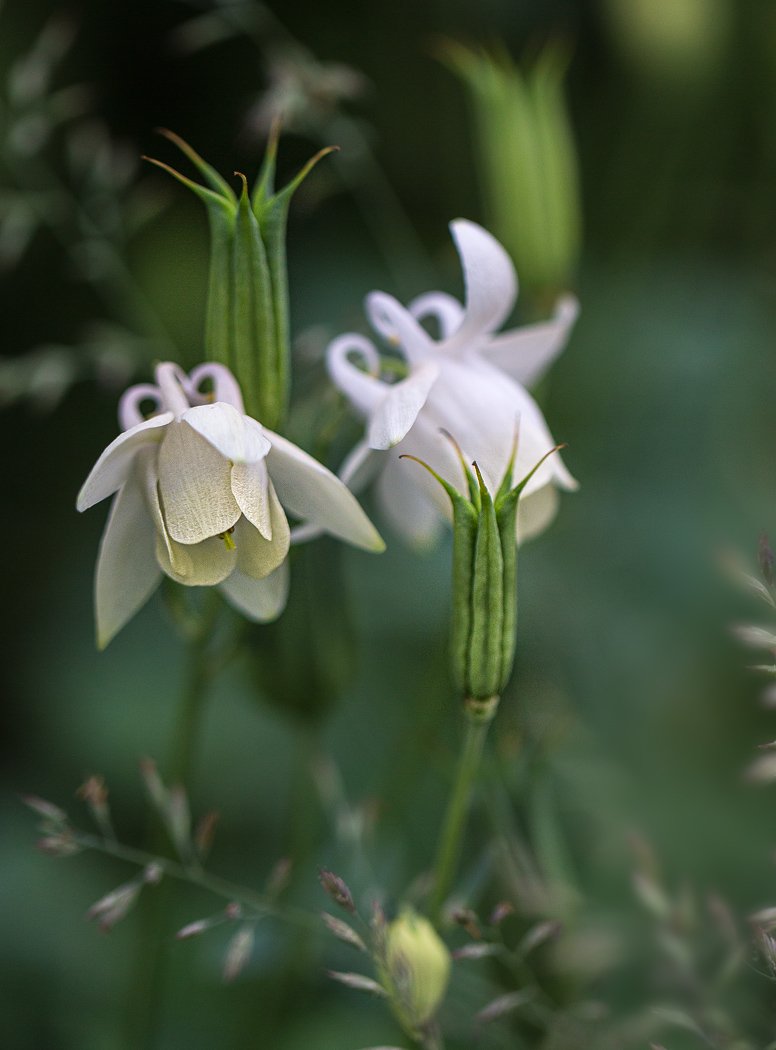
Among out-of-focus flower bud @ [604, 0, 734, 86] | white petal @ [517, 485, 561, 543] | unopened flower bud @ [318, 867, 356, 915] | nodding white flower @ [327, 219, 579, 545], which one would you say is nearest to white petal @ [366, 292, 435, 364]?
nodding white flower @ [327, 219, 579, 545]

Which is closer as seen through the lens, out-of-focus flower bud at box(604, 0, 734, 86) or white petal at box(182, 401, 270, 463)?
white petal at box(182, 401, 270, 463)

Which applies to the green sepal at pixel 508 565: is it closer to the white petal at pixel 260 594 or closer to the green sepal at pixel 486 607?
the green sepal at pixel 486 607


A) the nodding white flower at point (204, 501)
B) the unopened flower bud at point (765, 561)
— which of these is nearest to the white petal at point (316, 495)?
the nodding white flower at point (204, 501)

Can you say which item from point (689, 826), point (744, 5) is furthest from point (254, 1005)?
point (744, 5)

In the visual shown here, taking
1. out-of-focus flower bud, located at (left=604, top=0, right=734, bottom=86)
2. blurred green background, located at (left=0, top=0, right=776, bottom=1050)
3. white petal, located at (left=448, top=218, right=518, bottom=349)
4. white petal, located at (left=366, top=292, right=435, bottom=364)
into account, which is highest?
out-of-focus flower bud, located at (left=604, top=0, right=734, bottom=86)

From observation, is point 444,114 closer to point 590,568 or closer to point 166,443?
point 590,568

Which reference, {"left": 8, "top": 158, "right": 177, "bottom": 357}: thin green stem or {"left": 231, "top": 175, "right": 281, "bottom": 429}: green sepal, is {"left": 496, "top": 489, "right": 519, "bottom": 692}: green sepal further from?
{"left": 8, "top": 158, "right": 177, "bottom": 357}: thin green stem

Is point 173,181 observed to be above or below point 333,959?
above
